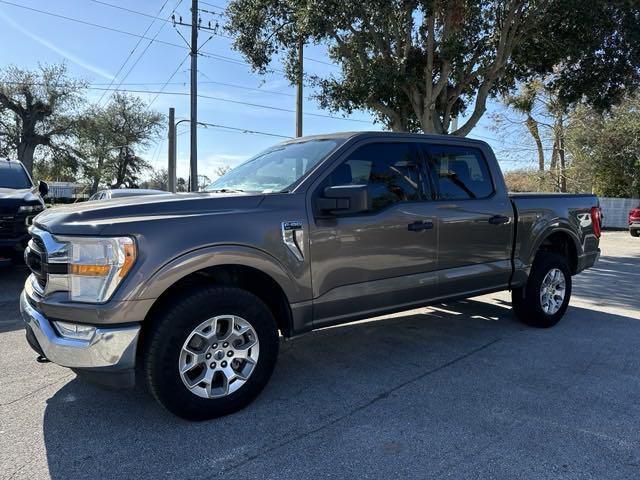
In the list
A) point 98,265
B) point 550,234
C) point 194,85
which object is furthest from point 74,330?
point 194,85

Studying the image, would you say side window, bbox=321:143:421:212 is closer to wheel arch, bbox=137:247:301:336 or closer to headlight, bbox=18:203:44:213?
wheel arch, bbox=137:247:301:336

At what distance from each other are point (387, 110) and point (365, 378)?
10928mm

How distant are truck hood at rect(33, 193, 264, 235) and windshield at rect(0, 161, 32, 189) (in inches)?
231

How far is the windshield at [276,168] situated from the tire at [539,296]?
2.82 m

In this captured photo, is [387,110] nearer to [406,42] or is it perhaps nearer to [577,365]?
[406,42]

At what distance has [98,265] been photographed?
9.56 ft

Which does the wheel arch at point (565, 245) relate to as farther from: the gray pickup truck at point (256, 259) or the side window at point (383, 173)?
the side window at point (383, 173)

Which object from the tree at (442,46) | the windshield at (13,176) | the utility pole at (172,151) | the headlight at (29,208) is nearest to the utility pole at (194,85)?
the utility pole at (172,151)

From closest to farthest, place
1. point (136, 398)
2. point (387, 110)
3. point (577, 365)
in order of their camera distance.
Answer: point (136, 398) < point (577, 365) < point (387, 110)

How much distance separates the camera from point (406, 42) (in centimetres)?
1291

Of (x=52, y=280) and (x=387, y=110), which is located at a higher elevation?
(x=387, y=110)

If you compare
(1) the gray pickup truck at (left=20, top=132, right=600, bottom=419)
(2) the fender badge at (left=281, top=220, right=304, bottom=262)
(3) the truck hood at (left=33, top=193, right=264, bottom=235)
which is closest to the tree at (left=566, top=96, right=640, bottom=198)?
(1) the gray pickup truck at (left=20, top=132, right=600, bottom=419)

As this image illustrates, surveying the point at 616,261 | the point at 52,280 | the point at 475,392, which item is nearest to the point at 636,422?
the point at 475,392

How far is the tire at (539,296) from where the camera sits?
5.36 metres
